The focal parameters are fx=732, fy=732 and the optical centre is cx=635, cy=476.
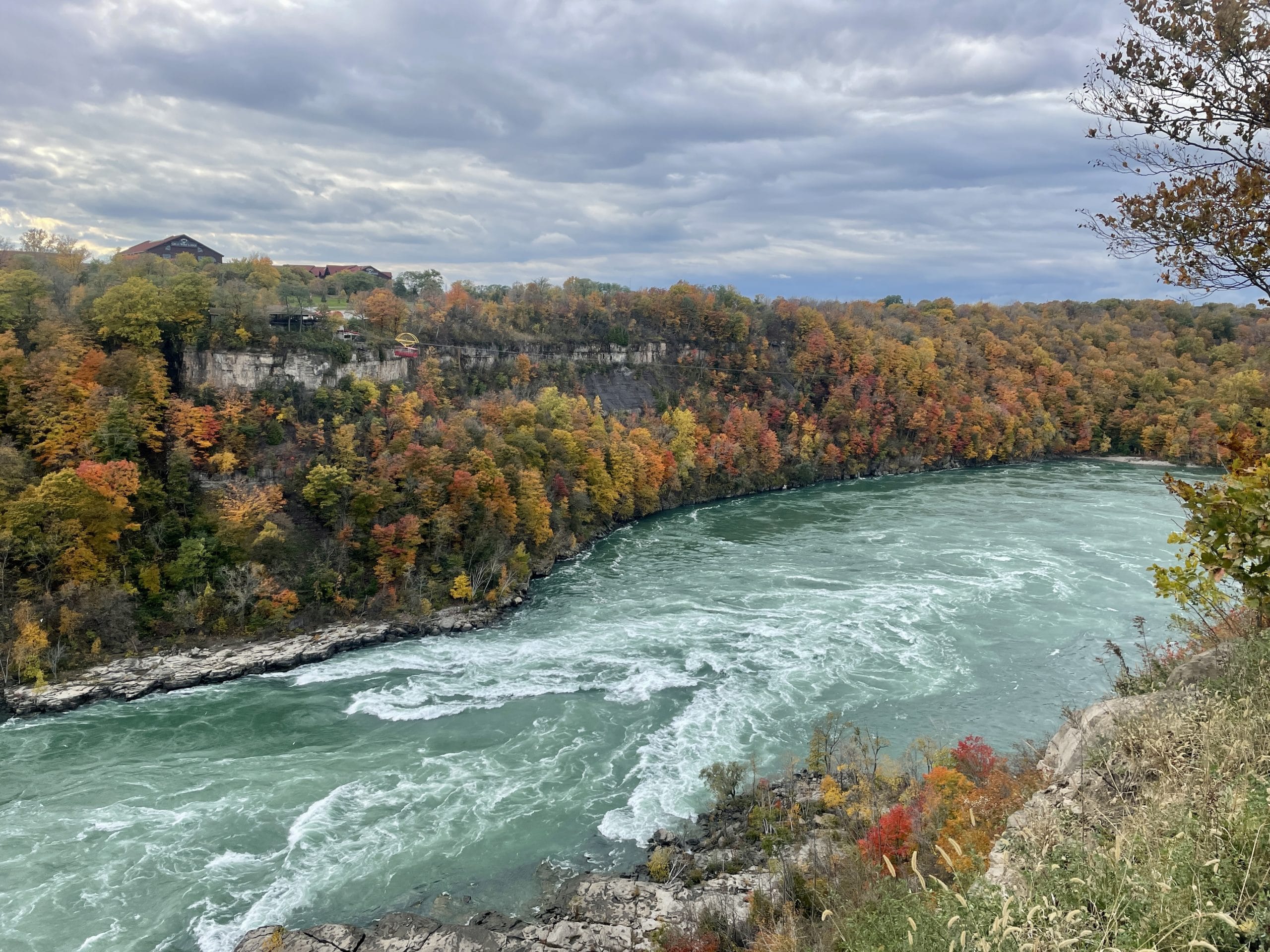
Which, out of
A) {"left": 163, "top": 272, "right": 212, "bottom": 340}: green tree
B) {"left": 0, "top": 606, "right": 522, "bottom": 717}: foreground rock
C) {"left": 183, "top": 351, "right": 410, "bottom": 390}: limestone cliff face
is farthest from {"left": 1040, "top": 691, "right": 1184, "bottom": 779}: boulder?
{"left": 163, "top": 272, "right": 212, "bottom": 340}: green tree

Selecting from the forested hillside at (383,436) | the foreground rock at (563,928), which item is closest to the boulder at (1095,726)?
the forested hillside at (383,436)

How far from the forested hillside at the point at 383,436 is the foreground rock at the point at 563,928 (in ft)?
39.9

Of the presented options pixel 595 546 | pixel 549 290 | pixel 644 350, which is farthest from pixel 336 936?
pixel 549 290

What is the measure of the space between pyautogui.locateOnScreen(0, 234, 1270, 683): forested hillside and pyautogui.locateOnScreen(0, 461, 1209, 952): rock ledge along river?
14.8 ft

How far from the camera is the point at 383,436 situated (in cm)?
3897

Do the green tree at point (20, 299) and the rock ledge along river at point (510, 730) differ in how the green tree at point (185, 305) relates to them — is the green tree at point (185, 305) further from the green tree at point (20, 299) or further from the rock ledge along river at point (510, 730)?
the rock ledge along river at point (510, 730)

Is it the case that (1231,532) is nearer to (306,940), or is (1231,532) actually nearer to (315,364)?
(306,940)

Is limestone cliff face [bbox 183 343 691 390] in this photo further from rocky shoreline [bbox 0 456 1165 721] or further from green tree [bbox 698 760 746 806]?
green tree [bbox 698 760 746 806]

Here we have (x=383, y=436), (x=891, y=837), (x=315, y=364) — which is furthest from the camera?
(x=315, y=364)

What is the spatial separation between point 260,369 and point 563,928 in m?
34.5

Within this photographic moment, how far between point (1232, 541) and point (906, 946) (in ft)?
16.7

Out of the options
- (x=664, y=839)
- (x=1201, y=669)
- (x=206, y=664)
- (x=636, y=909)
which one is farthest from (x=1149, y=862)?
(x=206, y=664)

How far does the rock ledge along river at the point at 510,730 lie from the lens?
1581 centimetres

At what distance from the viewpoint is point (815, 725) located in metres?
21.0
